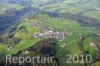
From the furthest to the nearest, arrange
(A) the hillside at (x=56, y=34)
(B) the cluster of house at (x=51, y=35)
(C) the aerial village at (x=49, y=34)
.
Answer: (C) the aerial village at (x=49, y=34)
(B) the cluster of house at (x=51, y=35)
(A) the hillside at (x=56, y=34)

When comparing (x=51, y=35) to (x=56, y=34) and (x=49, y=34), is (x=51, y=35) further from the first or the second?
(x=56, y=34)

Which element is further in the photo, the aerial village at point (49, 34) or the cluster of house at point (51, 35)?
the aerial village at point (49, 34)

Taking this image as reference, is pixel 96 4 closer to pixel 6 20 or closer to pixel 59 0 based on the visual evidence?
pixel 59 0

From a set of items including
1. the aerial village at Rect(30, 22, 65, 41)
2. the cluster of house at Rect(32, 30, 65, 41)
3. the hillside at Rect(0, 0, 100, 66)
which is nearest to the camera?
the hillside at Rect(0, 0, 100, 66)

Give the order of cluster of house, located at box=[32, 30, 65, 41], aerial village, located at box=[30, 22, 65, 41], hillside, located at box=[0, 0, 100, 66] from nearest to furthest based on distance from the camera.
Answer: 1. hillside, located at box=[0, 0, 100, 66]
2. cluster of house, located at box=[32, 30, 65, 41]
3. aerial village, located at box=[30, 22, 65, 41]

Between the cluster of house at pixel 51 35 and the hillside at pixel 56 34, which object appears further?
the cluster of house at pixel 51 35

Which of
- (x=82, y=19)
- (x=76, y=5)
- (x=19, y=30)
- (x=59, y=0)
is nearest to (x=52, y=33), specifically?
(x=19, y=30)

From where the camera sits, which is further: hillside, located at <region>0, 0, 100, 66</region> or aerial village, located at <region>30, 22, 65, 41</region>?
aerial village, located at <region>30, 22, 65, 41</region>

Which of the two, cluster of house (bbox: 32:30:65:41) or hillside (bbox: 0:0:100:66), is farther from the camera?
cluster of house (bbox: 32:30:65:41)

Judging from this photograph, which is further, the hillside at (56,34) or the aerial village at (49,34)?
the aerial village at (49,34)

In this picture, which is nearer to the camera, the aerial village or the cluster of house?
the cluster of house

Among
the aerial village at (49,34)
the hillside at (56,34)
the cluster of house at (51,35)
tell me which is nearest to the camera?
the hillside at (56,34)

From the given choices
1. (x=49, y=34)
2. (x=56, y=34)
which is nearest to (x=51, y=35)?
(x=49, y=34)
